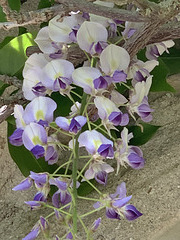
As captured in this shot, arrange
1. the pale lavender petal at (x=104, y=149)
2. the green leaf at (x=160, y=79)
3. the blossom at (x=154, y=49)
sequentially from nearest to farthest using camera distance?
the pale lavender petal at (x=104, y=149), the blossom at (x=154, y=49), the green leaf at (x=160, y=79)

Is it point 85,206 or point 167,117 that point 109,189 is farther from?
point 167,117

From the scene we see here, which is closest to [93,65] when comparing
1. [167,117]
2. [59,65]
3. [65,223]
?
[59,65]

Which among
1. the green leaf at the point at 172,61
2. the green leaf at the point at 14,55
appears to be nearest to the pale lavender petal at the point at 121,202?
the green leaf at the point at 14,55

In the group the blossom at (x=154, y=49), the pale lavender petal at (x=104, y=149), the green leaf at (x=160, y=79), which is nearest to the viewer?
the pale lavender petal at (x=104, y=149)

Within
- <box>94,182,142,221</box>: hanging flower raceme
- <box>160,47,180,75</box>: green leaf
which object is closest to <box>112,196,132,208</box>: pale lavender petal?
Answer: <box>94,182,142,221</box>: hanging flower raceme

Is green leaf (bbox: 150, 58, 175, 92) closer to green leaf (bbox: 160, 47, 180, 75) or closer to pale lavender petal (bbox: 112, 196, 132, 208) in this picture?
green leaf (bbox: 160, 47, 180, 75)

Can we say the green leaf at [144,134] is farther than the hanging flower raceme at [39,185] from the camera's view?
Yes

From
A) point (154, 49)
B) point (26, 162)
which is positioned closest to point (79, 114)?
point (154, 49)

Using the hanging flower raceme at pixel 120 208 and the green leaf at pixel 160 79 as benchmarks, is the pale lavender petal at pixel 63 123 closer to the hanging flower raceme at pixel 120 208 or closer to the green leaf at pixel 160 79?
the hanging flower raceme at pixel 120 208
